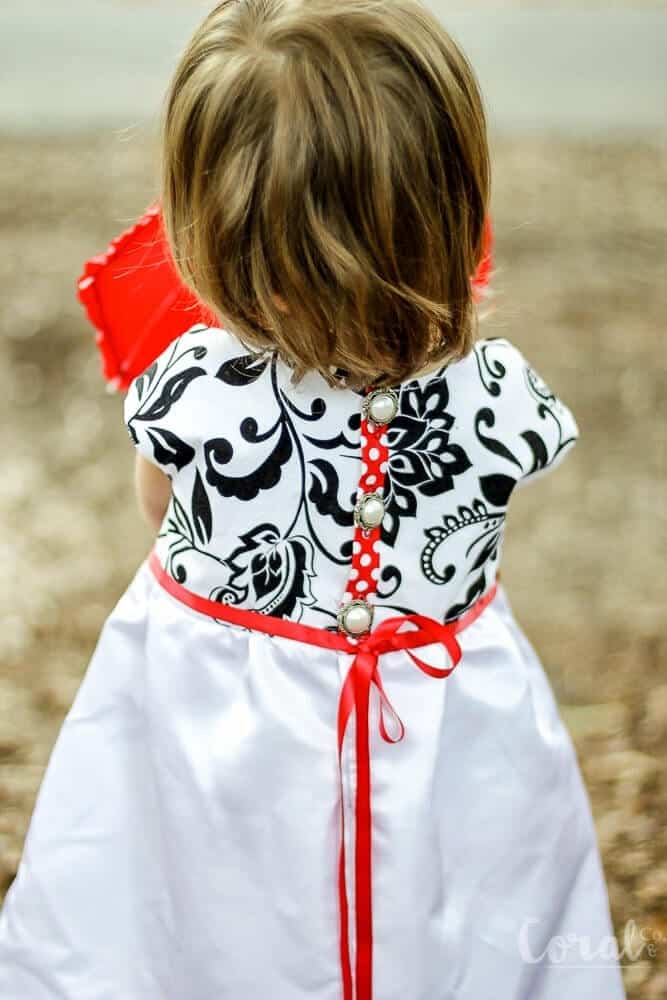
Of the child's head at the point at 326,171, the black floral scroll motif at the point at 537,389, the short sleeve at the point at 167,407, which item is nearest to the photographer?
the child's head at the point at 326,171

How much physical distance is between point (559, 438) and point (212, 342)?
403 millimetres

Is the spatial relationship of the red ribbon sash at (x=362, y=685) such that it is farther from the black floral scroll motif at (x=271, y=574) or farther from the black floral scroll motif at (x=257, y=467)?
the black floral scroll motif at (x=257, y=467)

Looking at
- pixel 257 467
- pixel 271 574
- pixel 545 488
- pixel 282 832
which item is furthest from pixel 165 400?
pixel 545 488

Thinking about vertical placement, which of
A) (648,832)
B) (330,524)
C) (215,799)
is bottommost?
(648,832)

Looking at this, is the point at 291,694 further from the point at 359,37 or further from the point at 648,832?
the point at 648,832

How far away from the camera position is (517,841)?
138 cm

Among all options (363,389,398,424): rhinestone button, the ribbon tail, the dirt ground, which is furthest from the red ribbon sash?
the dirt ground

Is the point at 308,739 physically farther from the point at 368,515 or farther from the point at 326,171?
the point at 326,171

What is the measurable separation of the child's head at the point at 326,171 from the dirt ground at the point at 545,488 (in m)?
0.24

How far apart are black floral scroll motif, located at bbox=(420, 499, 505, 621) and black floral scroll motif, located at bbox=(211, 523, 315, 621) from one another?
0.43 feet

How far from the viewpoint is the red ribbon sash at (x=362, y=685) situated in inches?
48.9

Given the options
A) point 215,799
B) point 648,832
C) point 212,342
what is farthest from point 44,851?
point 648,832

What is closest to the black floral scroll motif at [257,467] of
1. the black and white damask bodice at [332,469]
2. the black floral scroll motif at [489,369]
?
the black and white damask bodice at [332,469]

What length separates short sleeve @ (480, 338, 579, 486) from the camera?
1.24 metres
